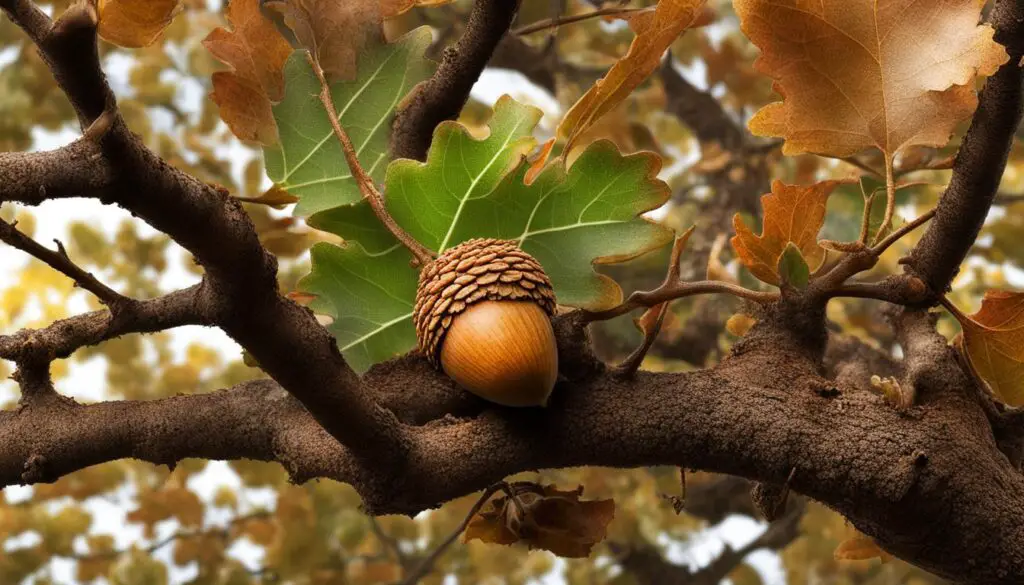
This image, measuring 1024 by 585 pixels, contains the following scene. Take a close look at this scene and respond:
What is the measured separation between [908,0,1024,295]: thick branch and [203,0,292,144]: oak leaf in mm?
365

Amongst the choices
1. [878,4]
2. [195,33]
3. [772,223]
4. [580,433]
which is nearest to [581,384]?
[580,433]

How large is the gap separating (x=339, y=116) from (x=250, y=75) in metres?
0.05

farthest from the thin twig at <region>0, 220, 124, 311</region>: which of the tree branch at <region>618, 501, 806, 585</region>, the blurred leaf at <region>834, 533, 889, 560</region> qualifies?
the tree branch at <region>618, 501, 806, 585</region>

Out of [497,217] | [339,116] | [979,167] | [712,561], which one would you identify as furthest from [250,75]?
[712,561]

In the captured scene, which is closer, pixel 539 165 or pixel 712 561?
pixel 539 165

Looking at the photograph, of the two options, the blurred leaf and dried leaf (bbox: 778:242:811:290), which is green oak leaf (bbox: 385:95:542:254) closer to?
dried leaf (bbox: 778:242:811:290)

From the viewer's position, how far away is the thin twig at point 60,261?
37 cm

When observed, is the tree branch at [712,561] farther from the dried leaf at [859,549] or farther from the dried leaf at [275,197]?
the dried leaf at [275,197]

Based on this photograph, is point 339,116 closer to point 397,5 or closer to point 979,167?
point 397,5

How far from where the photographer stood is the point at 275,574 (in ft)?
4.62

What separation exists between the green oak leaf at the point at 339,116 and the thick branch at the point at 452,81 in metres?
0.01

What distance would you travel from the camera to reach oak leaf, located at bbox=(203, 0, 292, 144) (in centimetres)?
55

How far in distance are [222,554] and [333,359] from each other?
109 cm

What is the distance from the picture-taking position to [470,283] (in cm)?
47
